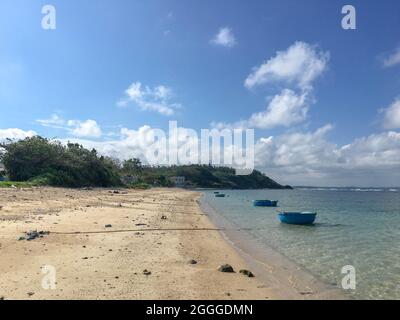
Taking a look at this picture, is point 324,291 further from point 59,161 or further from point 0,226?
point 59,161

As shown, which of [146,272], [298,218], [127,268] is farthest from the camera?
[298,218]

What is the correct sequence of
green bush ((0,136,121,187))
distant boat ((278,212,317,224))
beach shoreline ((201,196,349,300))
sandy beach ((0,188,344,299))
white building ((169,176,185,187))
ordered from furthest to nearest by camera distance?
white building ((169,176,185,187))
green bush ((0,136,121,187))
distant boat ((278,212,317,224))
beach shoreline ((201,196,349,300))
sandy beach ((0,188,344,299))

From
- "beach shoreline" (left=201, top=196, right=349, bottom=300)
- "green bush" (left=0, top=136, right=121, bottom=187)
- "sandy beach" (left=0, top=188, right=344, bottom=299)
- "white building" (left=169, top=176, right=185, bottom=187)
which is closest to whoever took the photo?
"sandy beach" (left=0, top=188, right=344, bottom=299)

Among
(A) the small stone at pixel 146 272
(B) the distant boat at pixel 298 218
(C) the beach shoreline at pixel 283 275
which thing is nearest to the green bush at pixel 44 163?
(B) the distant boat at pixel 298 218

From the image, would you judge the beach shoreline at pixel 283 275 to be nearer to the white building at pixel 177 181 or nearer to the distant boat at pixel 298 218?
the distant boat at pixel 298 218

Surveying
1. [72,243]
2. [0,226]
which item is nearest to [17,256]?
[72,243]

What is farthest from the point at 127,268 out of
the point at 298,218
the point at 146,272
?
the point at 298,218

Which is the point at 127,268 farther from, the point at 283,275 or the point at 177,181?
the point at 177,181

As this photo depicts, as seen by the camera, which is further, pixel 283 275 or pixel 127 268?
pixel 283 275

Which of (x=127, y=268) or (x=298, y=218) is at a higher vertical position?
(x=127, y=268)

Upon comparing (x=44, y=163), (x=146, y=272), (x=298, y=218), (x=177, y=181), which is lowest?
(x=298, y=218)

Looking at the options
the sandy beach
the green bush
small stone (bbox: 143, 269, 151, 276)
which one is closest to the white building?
the green bush

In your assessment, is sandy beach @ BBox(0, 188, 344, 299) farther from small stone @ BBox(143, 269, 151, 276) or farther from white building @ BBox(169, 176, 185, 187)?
white building @ BBox(169, 176, 185, 187)

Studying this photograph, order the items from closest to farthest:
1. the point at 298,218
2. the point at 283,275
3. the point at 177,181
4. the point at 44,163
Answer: the point at 283,275 < the point at 298,218 < the point at 44,163 < the point at 177,181
